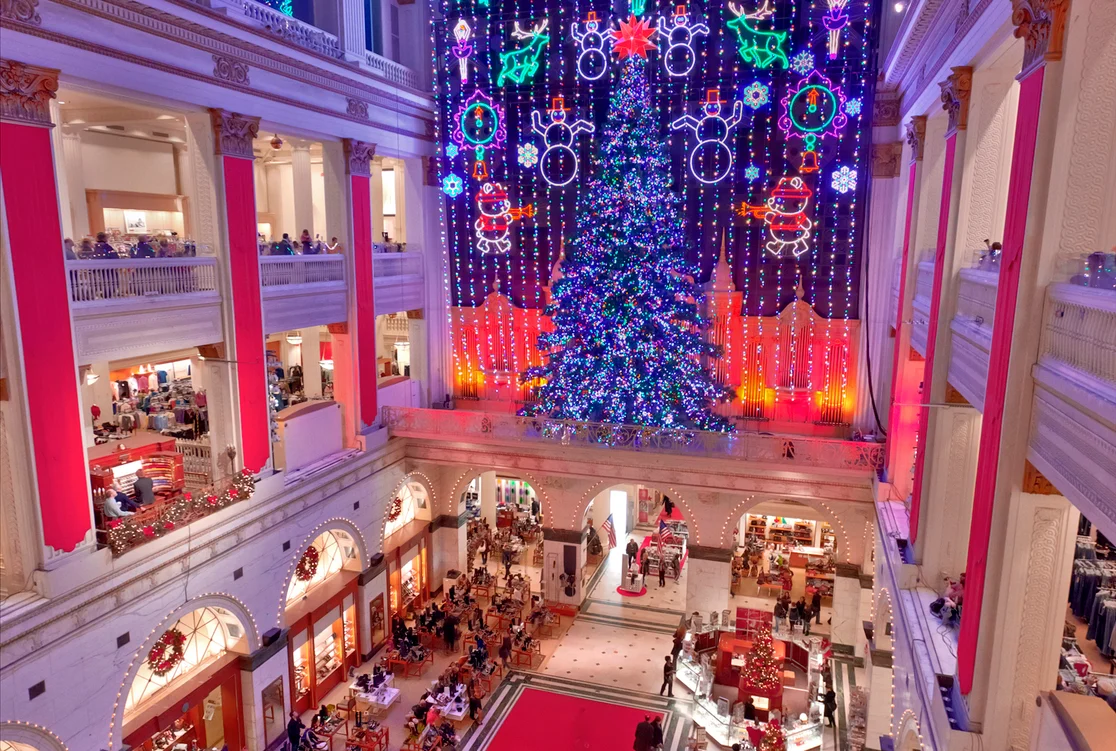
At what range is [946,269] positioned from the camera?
948 centimetres

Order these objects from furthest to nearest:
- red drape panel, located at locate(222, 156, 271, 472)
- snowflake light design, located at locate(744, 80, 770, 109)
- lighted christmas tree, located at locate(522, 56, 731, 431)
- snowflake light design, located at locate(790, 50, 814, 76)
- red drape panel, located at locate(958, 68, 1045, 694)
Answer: snowflake light design, located at locate(744, 80, 770, 109), snowflake light design, located at locate(790, 50, 814, 76), lighted christmas tree, located at locate(522, 56, 731, 431), red drape panel, located at locate(222, 156, 271, 472), red drape panel, located at locate(958, 68, 1045, 694)

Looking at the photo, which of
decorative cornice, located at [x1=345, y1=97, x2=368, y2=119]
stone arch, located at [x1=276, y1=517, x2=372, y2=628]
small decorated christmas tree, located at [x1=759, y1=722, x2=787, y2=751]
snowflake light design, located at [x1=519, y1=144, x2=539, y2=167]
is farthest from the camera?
snowflake light design, located at [x1=519, y1=144, x2=539, y2=167]

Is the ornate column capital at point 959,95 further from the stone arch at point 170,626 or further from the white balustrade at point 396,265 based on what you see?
the stone arch at point 170,626

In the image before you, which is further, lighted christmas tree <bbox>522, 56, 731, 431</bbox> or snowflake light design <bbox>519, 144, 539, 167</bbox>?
snowflake light design <bbox>519, 144, 539, 167</bbox>

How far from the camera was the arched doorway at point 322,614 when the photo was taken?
49.0ft

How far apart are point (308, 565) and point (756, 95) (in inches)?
577

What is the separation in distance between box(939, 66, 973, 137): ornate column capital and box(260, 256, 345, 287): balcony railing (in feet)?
37.6

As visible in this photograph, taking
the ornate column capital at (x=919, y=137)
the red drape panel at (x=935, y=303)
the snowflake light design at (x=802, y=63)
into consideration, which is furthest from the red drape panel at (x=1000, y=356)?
the snowflake light design at (x=802, y=63)

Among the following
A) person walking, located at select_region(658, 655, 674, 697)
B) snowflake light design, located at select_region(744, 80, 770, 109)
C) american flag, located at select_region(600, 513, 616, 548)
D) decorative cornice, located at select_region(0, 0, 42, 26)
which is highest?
snowflake light design, located at select_region(744, 80, 770, 109)

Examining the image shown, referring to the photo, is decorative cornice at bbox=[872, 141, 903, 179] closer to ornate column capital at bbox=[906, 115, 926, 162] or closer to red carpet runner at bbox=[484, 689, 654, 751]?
ornate column capital at bbox=[906, 115, 926, 162]

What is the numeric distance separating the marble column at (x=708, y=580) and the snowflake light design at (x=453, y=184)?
10944 millimetres

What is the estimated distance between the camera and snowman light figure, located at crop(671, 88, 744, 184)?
17750 millimetres

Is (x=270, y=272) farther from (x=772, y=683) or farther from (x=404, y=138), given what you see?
(x=772, y=683)

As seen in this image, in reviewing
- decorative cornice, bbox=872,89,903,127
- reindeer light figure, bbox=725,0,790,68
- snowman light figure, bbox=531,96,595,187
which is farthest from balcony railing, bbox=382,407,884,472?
reindeer light figure, bbox=725,0,790,68
